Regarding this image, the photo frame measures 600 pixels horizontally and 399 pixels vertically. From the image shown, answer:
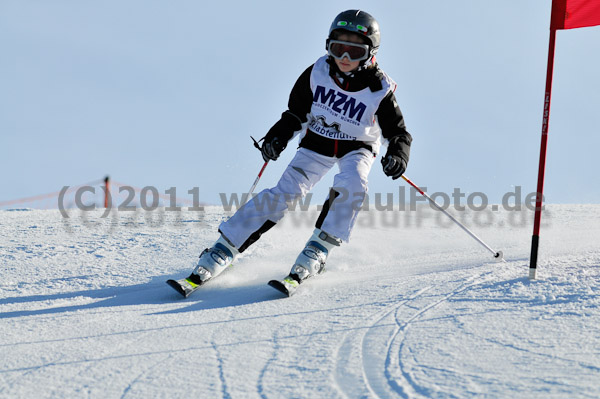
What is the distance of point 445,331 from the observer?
2.60 meters

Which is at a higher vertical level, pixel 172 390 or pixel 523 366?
pixel 523 366

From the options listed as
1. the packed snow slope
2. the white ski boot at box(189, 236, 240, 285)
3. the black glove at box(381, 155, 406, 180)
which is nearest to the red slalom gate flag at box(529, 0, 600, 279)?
the packed snow slope

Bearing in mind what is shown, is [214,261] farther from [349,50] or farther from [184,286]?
[349,50]

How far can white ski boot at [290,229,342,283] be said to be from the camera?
385 cm

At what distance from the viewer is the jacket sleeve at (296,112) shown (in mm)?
4336

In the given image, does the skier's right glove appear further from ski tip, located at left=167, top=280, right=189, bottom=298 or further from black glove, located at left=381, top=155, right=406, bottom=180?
ski tip, located at left=167, top=280, right=189, bottom=298

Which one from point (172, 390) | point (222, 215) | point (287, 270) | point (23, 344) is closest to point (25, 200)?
point (222, 215)

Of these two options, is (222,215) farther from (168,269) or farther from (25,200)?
(25,200)

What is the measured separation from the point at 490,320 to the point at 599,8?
225 centimetres

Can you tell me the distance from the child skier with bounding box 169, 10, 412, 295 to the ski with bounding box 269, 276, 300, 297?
0.25 ft

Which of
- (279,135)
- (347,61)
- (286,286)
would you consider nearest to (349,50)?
(347,61)

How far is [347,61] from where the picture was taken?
13.3 feet

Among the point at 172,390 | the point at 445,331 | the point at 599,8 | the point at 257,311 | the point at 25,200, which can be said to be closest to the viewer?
the point at 172,390

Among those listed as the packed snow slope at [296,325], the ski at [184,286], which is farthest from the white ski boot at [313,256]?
the ski at [184,286]
